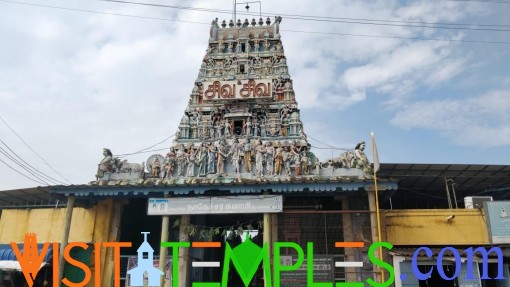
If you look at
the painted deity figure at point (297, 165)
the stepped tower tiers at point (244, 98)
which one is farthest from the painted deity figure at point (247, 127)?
the painted deity figure at point (297, 165)

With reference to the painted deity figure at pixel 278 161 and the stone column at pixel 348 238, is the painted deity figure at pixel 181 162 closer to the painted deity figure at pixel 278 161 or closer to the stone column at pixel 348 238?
the painted deity figure at pixel 278 161

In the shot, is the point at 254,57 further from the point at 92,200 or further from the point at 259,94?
the point at 92,200

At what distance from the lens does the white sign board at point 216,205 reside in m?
15.1

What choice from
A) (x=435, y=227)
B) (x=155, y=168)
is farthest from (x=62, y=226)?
(x=435, y=227)

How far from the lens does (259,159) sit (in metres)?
18.3

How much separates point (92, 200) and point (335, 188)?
11.1 meters

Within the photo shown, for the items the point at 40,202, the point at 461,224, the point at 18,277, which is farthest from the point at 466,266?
the point at 40,202

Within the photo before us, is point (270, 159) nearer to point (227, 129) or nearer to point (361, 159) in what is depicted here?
point (227, 129)

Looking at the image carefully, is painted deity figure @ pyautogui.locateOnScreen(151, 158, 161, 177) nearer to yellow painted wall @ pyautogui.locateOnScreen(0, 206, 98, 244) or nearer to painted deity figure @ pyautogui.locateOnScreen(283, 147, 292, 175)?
yellow painted wall @ pyautogui.locateOnScreen(0, 206, 98, 244)

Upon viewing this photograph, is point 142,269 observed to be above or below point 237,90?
below

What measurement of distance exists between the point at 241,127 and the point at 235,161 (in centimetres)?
366

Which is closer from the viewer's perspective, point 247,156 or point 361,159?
point 361,159

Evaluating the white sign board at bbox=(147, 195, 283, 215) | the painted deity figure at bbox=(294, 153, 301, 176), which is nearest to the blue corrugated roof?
the white sign board at bbox=(147, 195, 283, 215)

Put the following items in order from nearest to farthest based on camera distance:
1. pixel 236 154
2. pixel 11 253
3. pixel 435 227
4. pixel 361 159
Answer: pixel 435 227 < pixel 361 159 < pixel 11 253 < pixel 236 154
